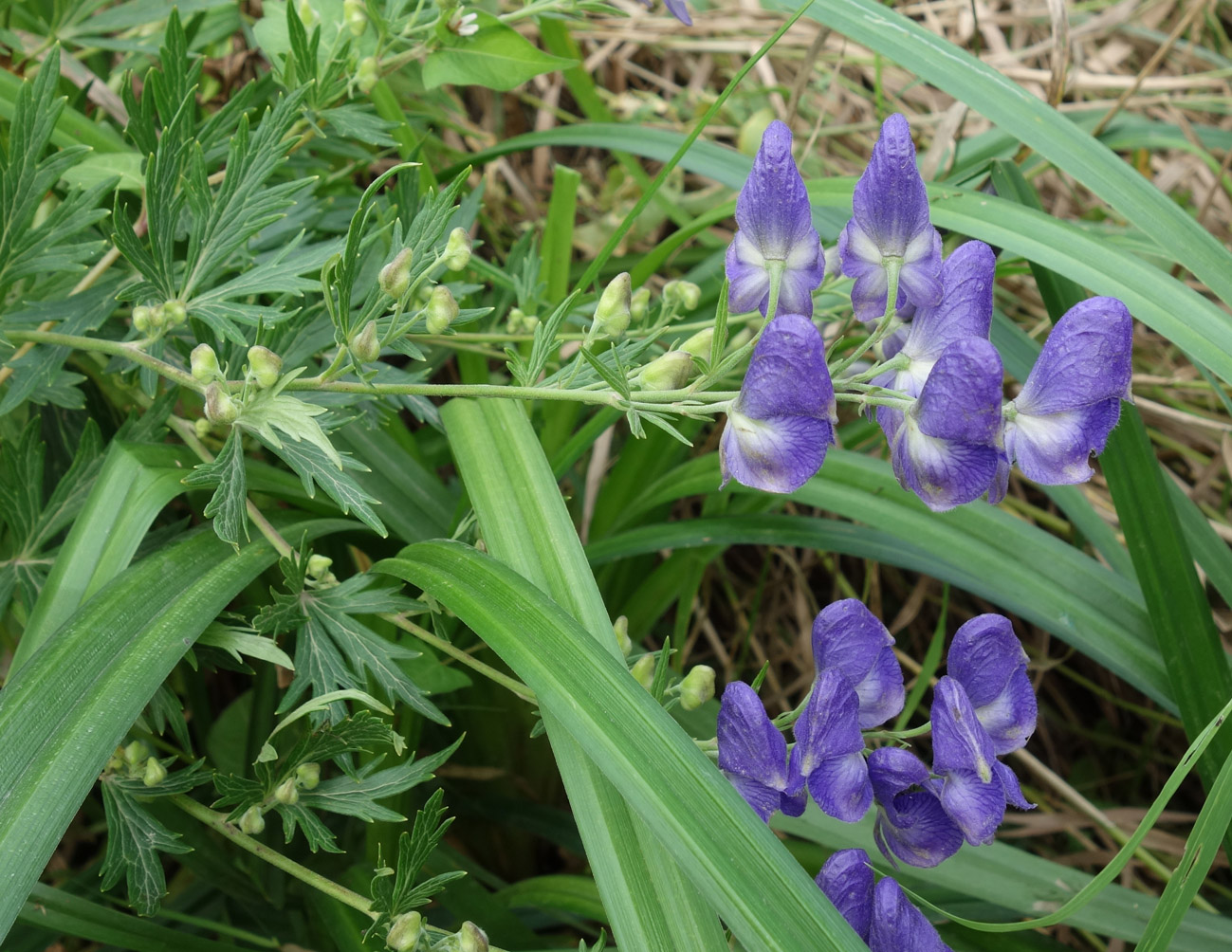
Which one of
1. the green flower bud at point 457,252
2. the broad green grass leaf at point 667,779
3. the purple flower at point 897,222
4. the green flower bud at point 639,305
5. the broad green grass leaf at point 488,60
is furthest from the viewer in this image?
the broad green grass leaf at point 488,60

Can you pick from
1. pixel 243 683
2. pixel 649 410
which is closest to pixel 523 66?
pixel 649 410

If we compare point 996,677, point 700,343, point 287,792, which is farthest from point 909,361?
point 287,792

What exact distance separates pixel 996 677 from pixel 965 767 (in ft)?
0.35

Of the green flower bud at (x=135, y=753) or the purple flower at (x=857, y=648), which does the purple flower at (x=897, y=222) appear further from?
the green flower bud at (x=135, y=753)

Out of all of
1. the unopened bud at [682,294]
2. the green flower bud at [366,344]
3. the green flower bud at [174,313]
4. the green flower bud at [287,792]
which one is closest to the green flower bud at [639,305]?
the unopened bud at [682,294]

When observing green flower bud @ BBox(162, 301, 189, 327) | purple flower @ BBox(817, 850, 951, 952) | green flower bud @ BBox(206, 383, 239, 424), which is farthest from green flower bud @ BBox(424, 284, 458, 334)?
purple flower @ BBox(817, 850, 951, 952)

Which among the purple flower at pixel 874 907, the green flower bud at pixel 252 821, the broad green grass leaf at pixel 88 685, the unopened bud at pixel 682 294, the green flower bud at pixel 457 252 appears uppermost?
the green flower bud at pixel 457 252

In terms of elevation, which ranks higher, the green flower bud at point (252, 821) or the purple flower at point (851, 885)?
the green flower bud at point (252, 821)

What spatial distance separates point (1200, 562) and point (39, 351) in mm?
1232

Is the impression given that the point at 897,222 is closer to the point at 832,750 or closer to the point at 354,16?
the point at 832,750

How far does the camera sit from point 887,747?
71 cm

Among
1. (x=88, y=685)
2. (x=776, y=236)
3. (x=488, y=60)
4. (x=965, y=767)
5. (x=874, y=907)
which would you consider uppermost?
(x=488, y=60)

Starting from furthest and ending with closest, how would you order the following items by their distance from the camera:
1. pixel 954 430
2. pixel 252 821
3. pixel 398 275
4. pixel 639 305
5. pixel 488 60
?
pixel 488 60 < pixel 639 305 < pixel 252 821 < pixel 398 275 < pixel 954 430

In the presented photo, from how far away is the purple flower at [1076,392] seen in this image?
0.62 meters
